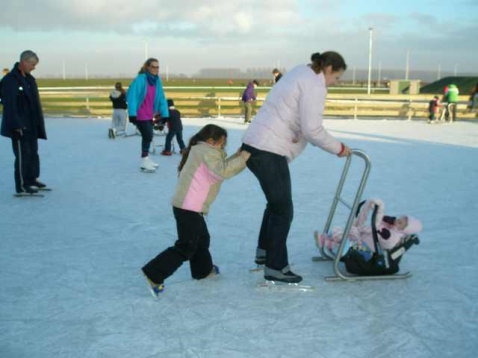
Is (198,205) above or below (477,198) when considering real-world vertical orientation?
above

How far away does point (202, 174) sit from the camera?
3270 millimetres

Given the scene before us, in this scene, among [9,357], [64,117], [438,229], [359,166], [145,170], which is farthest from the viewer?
[64,117]

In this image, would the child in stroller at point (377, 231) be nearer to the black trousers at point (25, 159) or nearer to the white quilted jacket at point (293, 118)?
the white quilted jacket at point (293, 118)

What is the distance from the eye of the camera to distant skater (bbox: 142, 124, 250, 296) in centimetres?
323

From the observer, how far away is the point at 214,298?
3344mm

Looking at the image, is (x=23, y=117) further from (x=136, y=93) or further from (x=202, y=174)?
(x=202, y=174)

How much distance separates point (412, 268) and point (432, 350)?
49.7 inches

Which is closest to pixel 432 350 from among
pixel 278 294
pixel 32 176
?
pixel 278 294

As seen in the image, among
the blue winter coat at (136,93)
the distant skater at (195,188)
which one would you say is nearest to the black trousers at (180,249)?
the distant skater at (195,188)

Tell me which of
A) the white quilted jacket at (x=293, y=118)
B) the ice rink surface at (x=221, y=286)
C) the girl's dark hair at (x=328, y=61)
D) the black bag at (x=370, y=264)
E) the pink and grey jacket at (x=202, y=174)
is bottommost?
the ice rink surface at (x=221, y=286)

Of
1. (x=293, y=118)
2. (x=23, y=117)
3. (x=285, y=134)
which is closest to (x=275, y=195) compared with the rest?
(x=285, y=134)

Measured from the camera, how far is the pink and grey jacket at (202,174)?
321 centimetres

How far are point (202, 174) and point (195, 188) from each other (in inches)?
3.7

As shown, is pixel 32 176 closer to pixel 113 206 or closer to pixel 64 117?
pixel 113 206
